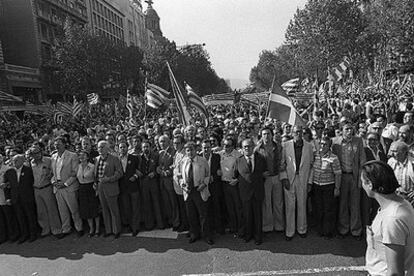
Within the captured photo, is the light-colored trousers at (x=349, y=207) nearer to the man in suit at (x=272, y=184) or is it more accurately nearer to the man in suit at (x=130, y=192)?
the man in suit at (x=272, y=184)

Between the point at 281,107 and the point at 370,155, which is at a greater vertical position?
the point at 281,107

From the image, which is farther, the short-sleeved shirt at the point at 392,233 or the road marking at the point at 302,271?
the road marking at the point at 302,271

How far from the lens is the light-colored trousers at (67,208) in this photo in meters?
6.30

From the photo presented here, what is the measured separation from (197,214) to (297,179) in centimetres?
173

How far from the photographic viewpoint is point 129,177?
621 cm

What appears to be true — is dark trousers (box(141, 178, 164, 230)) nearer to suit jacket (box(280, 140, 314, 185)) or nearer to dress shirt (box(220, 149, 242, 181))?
dress shirt (box(220, 149, 242, 181))

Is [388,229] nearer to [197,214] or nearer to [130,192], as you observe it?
[197,214]

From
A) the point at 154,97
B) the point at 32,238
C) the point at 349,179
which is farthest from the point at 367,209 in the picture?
the point at 154,97

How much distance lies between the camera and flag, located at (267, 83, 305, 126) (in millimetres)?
6406

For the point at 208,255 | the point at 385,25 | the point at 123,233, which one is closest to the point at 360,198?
the point at 208,255

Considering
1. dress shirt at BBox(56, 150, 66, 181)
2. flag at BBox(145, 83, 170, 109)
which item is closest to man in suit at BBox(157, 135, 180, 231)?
dress shirt at BBox(56, 150, 66, 181)

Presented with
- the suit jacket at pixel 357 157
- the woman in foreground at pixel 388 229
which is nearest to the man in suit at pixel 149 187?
the suit jacket at pixel 357 157

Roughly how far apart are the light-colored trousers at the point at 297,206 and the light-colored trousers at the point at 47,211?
4174 millimetres

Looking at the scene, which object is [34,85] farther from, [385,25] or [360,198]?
[360,198]
